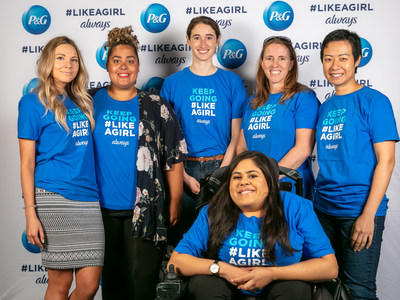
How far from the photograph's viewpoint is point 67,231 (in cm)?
235

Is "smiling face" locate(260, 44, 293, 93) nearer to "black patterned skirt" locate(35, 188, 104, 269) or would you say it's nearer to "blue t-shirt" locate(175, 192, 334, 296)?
"blue t-shirt" locate(175, 192, 334, 296)

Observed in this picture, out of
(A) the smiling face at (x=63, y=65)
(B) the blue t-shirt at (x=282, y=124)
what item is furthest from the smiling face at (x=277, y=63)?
(A) the smiling face at (x=63, y=65)

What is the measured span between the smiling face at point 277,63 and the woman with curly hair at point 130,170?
656mm

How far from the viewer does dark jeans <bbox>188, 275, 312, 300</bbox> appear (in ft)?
5.92

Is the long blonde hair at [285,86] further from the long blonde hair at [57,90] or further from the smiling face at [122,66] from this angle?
the long blonde hair at [57,90]

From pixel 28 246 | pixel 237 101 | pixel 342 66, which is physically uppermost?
pixel 342 66

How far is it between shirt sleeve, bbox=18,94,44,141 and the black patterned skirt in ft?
0.93

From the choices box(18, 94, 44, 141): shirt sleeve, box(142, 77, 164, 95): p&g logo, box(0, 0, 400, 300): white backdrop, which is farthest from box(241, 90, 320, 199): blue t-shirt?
box(18, 94, 44, 141): shirt sleeve

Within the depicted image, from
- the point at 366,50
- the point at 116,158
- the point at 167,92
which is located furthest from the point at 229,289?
the point at 366,50

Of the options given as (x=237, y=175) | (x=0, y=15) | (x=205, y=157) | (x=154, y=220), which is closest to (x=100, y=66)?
(x=0, y=15)

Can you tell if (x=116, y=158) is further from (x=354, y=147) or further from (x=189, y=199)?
(x=354, y=147)

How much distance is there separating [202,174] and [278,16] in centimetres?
139

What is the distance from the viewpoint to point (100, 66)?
358 cm

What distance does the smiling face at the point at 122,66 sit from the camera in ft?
8.62
